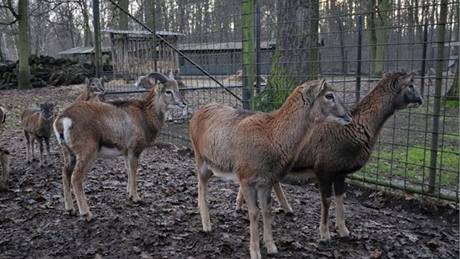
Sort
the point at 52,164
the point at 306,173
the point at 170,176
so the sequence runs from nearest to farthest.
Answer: the point at 306,173 → the point at 170,176 → the point at 52,164

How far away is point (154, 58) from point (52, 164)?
3.20m

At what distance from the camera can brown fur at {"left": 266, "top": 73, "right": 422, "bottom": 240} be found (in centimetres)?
413

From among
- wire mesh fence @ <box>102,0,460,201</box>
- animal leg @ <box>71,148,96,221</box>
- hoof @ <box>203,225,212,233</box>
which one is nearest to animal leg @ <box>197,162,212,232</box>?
hoof @ <box>203,225,212,233</box>

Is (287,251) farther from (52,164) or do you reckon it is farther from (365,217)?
(52,164)

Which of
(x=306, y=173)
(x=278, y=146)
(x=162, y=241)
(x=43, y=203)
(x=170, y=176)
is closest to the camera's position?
(x=278, y=146)

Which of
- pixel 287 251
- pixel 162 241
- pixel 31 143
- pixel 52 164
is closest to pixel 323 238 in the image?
pixel 287 251

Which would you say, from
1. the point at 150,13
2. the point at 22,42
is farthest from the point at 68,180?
the point at 22,42

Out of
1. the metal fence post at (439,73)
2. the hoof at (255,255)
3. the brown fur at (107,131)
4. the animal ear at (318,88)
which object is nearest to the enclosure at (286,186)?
the metal fence post at (439,73)

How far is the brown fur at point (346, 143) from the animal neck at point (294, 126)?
472mm

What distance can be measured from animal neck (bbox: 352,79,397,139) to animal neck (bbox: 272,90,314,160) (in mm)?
850

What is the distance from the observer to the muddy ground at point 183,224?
3.81 metres

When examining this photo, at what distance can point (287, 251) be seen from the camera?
12.4 feet

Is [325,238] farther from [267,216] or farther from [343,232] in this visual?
[267,216]

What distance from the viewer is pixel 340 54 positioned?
245 inches
